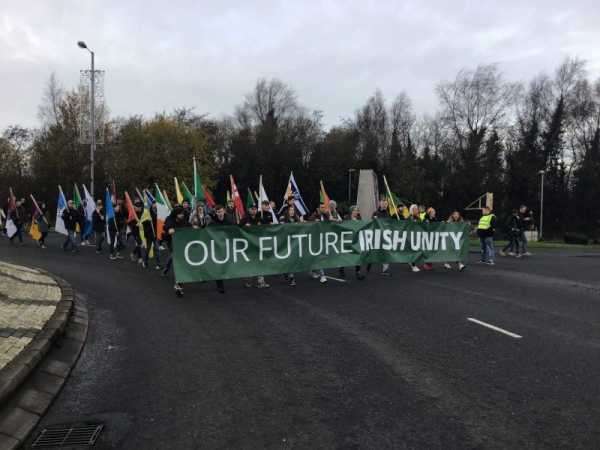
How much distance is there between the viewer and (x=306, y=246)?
11477 millimetres

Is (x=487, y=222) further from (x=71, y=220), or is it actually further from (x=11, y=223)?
(x=11, y=223)

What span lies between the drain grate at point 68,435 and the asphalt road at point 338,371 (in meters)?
0.10

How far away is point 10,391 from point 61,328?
7.25 ft

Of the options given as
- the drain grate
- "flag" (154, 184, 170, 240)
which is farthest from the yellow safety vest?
the drain grate

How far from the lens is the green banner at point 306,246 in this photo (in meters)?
9.92

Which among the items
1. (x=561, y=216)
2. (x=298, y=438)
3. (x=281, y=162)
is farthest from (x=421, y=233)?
(x=561, y=216)

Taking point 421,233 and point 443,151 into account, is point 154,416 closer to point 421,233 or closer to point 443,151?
point 421,233

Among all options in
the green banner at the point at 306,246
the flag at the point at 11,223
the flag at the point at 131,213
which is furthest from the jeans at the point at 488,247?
the flag at the point at 11,223

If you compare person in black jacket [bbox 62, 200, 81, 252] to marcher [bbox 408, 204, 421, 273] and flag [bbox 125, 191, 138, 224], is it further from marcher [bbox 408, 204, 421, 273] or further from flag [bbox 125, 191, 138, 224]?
marcher [bbox 408, 204, 421, 273]

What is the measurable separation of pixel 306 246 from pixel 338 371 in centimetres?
629

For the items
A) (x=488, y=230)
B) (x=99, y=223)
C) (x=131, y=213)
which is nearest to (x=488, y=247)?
(x=488, y=230)

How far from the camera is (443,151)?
65.4 meters

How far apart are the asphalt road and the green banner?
669 millimetres

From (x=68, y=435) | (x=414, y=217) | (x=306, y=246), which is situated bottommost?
(x=68, y=435)
